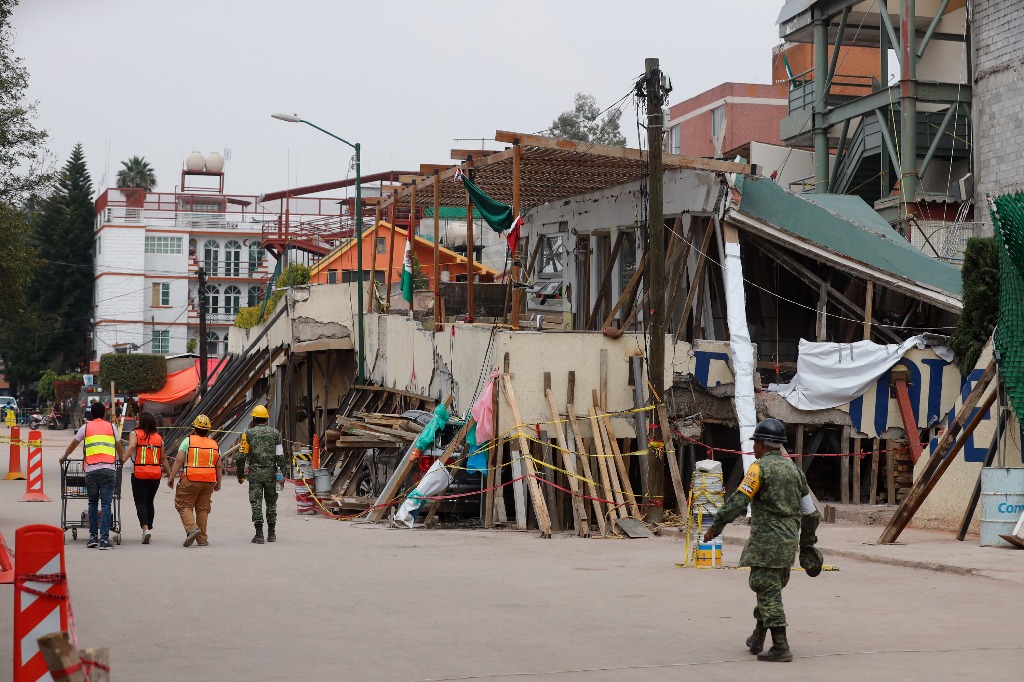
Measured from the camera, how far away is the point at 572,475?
1811 centimetres

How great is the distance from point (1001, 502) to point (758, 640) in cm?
714

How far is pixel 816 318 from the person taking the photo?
23875mm

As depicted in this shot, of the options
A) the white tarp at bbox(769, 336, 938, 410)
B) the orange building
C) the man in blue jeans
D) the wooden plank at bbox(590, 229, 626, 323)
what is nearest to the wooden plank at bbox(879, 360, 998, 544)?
the white tarp at bbox(769, 336, 938, 410)

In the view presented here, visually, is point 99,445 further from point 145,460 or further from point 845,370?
point 845,370

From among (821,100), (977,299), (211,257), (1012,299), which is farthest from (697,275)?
(211,257)

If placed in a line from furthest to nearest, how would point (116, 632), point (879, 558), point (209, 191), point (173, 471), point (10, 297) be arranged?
point (209, 191), point (10, 297), point (173, 471), point (879, 558), point (116, 632)

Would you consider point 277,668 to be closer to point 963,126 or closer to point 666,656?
point 666,656

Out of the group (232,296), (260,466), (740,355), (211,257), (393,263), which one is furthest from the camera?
(232,296)

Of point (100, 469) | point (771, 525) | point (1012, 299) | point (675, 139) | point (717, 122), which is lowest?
point (100, 469)

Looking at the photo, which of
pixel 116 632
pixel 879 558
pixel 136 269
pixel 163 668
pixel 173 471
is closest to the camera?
pixel 163 668

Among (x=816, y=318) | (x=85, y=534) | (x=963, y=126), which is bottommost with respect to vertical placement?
(x=85, y=534)

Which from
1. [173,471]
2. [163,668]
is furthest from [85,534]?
[163,668]

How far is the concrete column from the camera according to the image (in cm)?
3753

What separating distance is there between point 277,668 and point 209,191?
8855 cm
